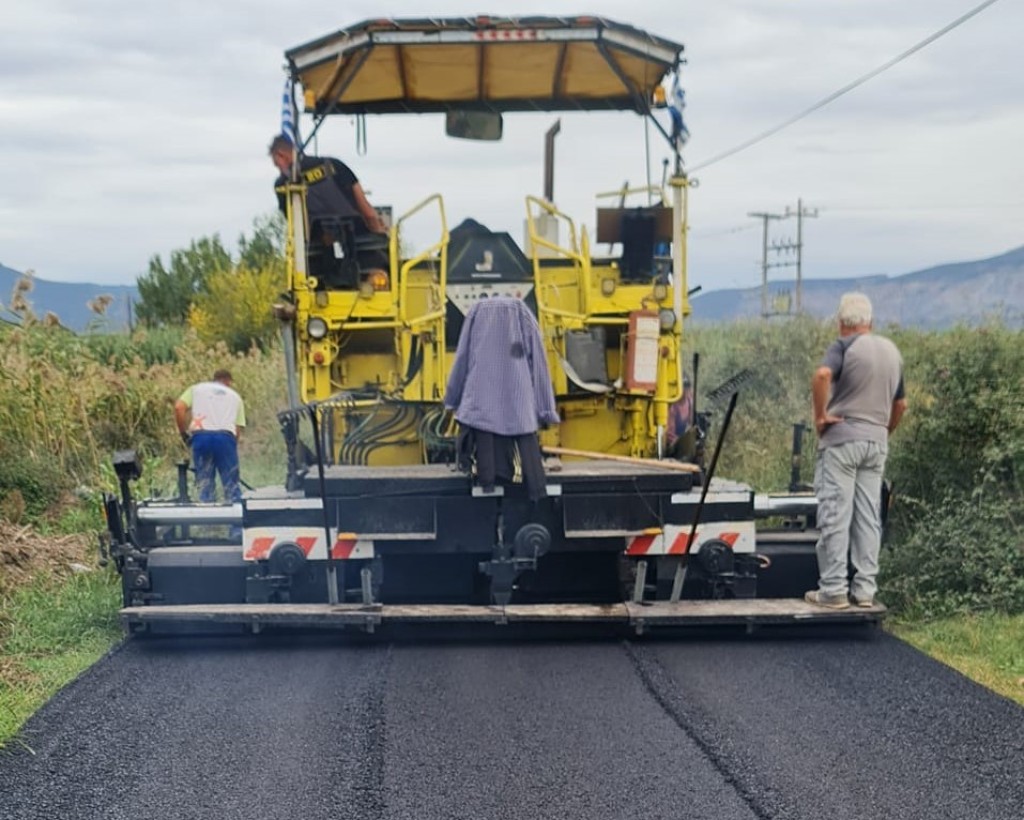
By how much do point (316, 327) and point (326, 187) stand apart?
0.92 m

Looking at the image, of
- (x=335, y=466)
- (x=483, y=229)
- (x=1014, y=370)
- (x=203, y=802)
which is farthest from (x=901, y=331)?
(x=203, y=802)

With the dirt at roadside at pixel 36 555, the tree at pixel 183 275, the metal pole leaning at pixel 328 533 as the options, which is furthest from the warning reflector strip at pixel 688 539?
the tree at pixel 183 275

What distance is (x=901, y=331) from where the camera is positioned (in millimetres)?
12531

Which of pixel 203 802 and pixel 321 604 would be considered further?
pixel 321 604

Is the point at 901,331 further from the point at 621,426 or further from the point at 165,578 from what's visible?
the point at 165,578

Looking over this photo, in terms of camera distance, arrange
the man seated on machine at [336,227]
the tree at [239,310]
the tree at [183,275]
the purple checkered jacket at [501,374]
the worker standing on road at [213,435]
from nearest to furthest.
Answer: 1. the purple checkered jacket at [501,374]
2. the man seated on machine at [336,227]
3. the worker standing on road at [213,435]
4. the tree at [239,310]
5. the tree at [183,275]

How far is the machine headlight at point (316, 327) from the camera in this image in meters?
7.52

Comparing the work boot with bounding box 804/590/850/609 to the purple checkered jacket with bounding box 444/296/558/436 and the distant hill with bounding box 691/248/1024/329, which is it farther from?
the distant hill with bounding box 691/248/1024/329

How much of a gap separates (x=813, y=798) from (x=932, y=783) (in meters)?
0.50

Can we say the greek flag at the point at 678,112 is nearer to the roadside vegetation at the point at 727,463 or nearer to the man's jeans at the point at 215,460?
the roadside vegetation at the point at 727,463

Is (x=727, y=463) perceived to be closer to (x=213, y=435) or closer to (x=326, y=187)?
(x=213, y=435)

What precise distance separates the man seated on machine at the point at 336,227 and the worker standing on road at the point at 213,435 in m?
2.67

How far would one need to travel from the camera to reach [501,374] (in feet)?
21.4

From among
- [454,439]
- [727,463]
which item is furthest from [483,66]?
[727,463]
